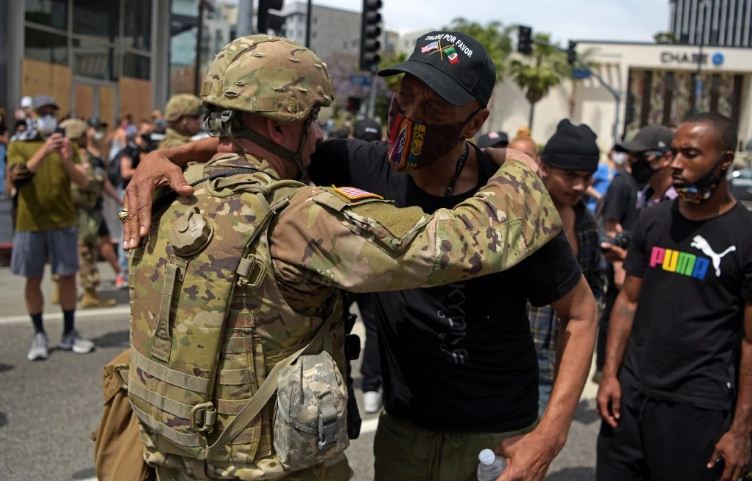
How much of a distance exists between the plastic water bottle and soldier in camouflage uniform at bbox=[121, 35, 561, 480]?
0.38 meters

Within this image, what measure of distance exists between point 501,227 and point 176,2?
27.4 meters

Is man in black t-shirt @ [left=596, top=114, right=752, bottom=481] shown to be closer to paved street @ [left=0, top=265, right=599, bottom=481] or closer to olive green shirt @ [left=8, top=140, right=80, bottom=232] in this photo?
paved street @ [left=0, top=265, right=599, bottom=481]

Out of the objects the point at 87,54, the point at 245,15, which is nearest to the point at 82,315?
the point at 245,15

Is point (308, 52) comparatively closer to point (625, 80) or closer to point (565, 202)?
point (565, 202)

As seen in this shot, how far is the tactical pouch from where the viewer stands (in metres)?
1.68

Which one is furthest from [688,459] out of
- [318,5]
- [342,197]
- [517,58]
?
[318,5]

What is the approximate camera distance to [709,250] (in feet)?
9.13

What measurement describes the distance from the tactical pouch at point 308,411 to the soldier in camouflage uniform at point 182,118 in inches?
196

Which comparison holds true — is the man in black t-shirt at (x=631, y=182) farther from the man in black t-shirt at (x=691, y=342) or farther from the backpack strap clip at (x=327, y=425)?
the backpack strap clip at (x=327, y=425)

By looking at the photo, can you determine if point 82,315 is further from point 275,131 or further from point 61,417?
point 275,131

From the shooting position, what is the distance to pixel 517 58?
170 ft

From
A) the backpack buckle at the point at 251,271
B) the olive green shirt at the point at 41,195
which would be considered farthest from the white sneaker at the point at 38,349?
the backpack buckle at the point at 251,271

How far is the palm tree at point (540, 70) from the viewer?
49.9 meters

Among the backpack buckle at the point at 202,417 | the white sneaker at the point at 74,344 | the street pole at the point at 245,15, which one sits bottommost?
the white sneaker at the point at 74,344
